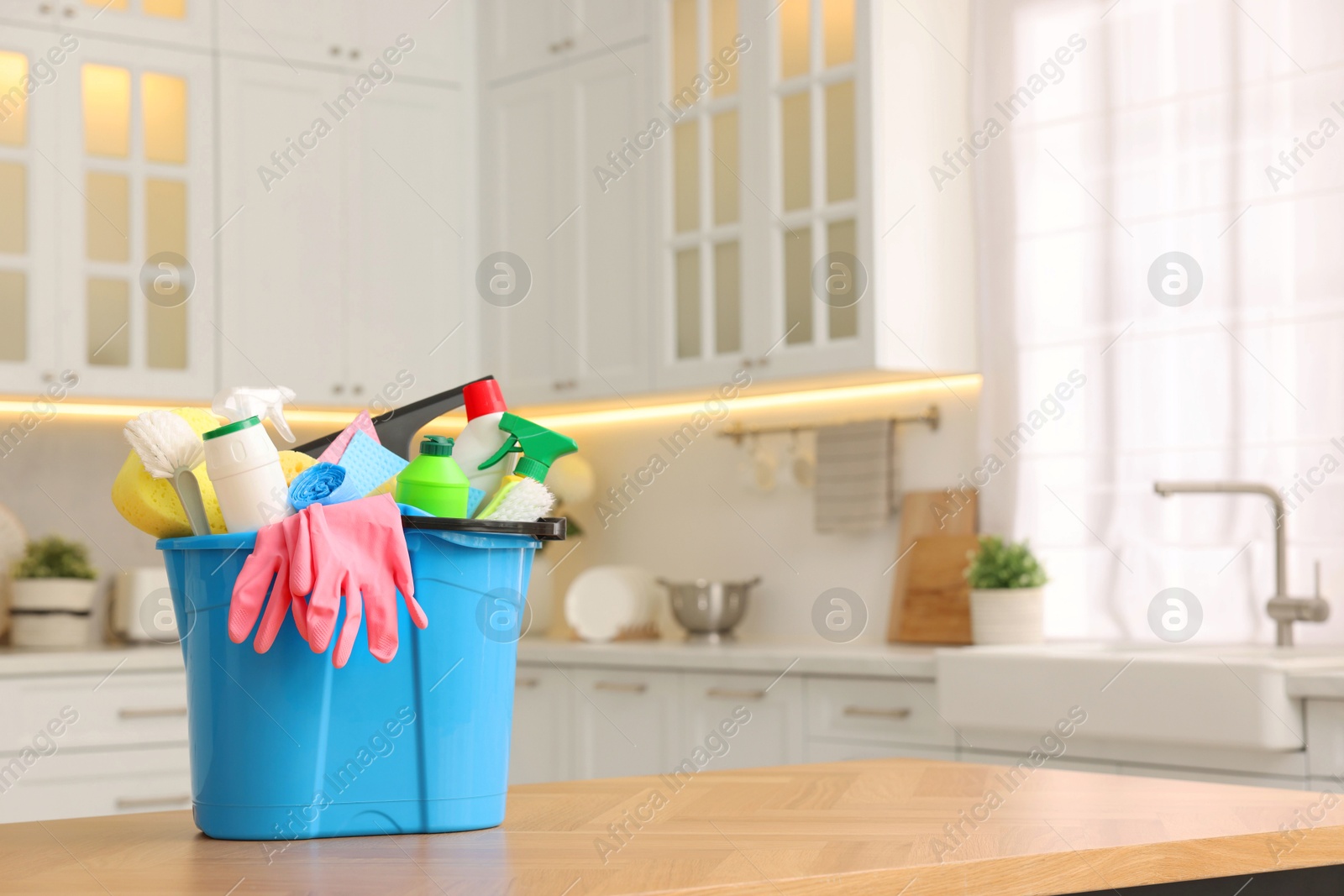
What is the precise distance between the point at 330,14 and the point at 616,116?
85 cm

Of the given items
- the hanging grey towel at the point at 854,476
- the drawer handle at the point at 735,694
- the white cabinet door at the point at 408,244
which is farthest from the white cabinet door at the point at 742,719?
the white cabinet door at the point at 408,244

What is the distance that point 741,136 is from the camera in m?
3.49

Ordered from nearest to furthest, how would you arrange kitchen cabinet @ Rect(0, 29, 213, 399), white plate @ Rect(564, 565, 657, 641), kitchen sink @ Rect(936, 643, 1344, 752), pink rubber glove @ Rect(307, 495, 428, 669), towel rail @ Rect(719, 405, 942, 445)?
pink rubber glove @ Rect(307, 495, 428, 669)
kitchen sink @ Rect(936, 643, 1344, 752)
towel rail @ Rect(719, 405, 942, 445)
kitchen cabinet @ Rect(0, 29, 213, 399)
white plate @ Rect(564, 565, 657, 641)

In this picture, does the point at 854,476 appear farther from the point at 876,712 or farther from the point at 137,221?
the point at 137,221

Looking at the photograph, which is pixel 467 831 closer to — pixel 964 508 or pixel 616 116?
pixel 964 508

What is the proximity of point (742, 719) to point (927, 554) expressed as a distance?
0.62 metres

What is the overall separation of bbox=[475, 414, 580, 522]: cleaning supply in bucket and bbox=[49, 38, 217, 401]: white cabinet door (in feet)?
9.38

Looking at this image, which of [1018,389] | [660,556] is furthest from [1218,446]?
[660,556]

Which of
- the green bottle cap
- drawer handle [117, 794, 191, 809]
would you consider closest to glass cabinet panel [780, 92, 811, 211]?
drawer handle [117, 794, 191, 809]

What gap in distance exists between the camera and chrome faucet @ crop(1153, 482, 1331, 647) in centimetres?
272

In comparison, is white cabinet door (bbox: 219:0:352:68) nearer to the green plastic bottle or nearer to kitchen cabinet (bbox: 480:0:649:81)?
kitchen cabinet (bbox: 480:0:649:81)

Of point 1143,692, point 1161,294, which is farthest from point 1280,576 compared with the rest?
point 1161,294

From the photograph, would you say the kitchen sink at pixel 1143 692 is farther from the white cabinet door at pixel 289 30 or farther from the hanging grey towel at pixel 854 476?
the white cabinet door at pixel 289 30

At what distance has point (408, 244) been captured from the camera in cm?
403
